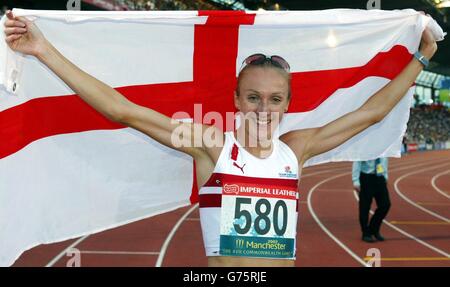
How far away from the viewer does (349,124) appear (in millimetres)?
2541

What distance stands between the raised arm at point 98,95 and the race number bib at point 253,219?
0.89 ft

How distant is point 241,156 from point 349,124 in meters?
0.64

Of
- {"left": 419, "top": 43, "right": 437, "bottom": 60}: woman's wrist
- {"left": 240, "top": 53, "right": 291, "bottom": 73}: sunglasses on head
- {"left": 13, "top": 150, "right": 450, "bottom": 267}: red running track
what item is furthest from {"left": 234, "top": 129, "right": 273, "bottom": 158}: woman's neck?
{"left": 13, "top": 150, "right": 450, "bottom": 267}: red running track

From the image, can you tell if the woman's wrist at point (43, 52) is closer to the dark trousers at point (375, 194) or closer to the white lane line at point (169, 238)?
the white lane line at point (169, 238)

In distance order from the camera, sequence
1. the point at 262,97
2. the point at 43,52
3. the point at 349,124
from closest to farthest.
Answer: the point at 262,97, the point at 43,52, the point at 349,124

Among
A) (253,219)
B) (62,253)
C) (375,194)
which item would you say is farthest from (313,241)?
(253,219)

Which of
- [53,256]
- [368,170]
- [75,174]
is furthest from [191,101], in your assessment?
[368,170]

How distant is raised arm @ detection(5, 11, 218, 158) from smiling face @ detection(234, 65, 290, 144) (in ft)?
0.81

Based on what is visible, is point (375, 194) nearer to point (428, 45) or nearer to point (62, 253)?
point (62, 253)

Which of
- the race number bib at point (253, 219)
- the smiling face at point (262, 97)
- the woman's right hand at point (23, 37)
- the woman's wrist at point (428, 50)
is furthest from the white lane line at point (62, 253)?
the woman's wrist at point (428, 50)

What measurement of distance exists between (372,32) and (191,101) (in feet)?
3.70

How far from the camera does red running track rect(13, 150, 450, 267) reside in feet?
21.0

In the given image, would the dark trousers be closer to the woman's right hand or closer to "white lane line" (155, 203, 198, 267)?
"white lane line" (155, 203, 198, 267)

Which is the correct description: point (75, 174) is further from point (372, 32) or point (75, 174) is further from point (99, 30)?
point (372, 32)
